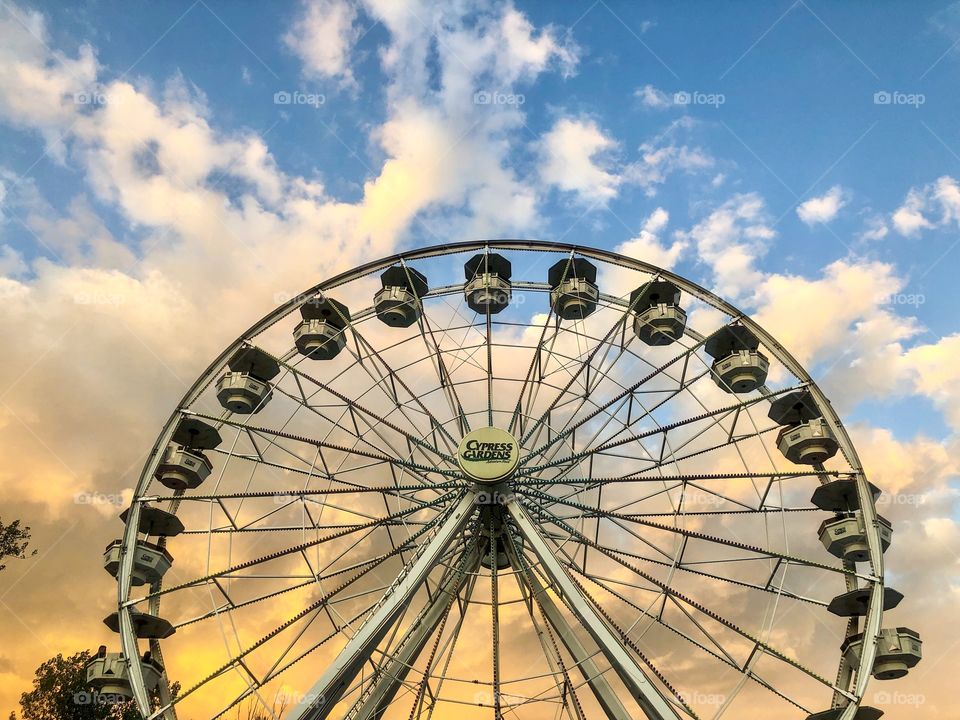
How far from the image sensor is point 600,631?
622 inches

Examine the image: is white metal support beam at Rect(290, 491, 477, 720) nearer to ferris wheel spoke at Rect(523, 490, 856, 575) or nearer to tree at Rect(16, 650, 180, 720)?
ferris wheel spoke at Rect(523, 490, 856, 575)

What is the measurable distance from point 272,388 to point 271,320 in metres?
1.94

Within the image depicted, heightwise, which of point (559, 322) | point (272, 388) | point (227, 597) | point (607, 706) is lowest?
point (607, 706)

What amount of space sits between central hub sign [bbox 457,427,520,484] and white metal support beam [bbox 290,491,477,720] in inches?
33.6

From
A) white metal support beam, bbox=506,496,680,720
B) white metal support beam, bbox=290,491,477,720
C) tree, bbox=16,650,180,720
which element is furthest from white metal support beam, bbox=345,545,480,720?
tree, bbox=16,650,180,720

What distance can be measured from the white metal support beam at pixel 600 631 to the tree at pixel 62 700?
88.3 ft

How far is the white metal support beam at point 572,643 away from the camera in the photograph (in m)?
16.0

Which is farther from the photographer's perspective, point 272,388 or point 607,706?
point 272,388

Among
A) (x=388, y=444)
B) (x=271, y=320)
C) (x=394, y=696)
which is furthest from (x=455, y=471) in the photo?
(x=271, y=320)

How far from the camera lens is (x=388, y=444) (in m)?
20.1

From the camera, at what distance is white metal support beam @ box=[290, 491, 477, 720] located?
50.7ft

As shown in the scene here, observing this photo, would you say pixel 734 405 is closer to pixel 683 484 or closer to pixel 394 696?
pixel 683 484

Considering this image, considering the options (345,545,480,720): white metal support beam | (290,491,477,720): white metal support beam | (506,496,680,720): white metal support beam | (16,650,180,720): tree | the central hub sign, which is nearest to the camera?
(506,496,680,720): white metal support beam

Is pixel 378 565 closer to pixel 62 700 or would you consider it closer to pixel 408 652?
pixel 408 652
